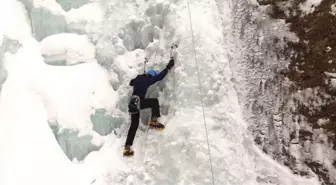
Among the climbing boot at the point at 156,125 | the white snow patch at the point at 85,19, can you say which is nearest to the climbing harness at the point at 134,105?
the climbing boot at the point at 156,125

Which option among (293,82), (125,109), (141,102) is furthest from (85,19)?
(293,82)

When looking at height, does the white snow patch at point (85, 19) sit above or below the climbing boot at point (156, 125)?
above

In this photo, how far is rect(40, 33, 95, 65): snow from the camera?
18.6 ft

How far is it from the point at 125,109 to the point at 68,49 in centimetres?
141

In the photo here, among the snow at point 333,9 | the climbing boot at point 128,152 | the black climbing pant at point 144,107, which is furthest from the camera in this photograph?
the black climbing pant at point 144,107

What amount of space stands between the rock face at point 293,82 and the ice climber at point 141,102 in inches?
48.5

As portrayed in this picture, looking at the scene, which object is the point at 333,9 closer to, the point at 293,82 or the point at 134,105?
the point at 293,82

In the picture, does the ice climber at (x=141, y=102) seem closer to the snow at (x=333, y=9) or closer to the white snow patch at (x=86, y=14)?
the white snow patch at (x=86, y=14)

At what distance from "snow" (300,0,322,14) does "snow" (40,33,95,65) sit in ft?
10.6

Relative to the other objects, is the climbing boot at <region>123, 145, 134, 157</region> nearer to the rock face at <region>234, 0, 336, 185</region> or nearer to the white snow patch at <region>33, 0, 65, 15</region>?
the rock face at <region>234, 0, 336, 185</region>

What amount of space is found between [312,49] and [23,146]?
13.7ft

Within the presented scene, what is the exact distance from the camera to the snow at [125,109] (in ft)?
15.3

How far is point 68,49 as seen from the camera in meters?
5.70

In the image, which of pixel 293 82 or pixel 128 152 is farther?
pixel 128 152
